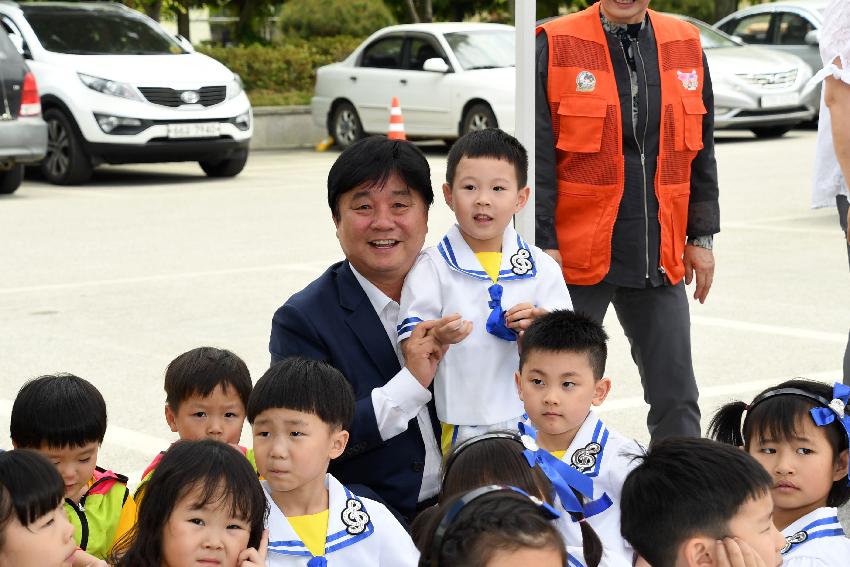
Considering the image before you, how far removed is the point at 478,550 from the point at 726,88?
1570 centimetres

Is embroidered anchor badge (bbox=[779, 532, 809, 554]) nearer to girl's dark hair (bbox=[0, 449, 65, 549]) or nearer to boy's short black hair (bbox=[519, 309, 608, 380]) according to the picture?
boy's short black hair (bbox=[519, 309, 608, 380])

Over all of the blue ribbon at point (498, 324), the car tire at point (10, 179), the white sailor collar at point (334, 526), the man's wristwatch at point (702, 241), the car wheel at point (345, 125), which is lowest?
the car wheel at point (345, 125)

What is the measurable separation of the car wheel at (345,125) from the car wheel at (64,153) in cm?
477

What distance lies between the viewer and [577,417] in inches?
146

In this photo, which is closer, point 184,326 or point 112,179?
point 184,326

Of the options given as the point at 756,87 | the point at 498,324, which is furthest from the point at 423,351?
the point at 756,87

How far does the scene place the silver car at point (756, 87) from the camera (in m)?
17.4

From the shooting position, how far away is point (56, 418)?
12.0 feet

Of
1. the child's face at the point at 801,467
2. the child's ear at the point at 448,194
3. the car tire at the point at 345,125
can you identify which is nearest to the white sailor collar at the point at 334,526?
the child's ear at the point at 448,194

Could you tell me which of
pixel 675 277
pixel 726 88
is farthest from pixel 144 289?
pixel 726 88

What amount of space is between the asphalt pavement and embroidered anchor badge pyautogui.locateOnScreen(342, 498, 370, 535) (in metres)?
2.29

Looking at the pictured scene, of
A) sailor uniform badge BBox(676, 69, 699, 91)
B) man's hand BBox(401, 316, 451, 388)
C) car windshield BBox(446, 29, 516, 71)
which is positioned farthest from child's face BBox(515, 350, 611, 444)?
car windshield BBox(446, 29, 516, 71)

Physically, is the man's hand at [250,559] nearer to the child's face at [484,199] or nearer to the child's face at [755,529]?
the child's face at [755,529]

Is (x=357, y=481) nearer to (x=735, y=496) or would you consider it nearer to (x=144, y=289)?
(x=735, y=496)
